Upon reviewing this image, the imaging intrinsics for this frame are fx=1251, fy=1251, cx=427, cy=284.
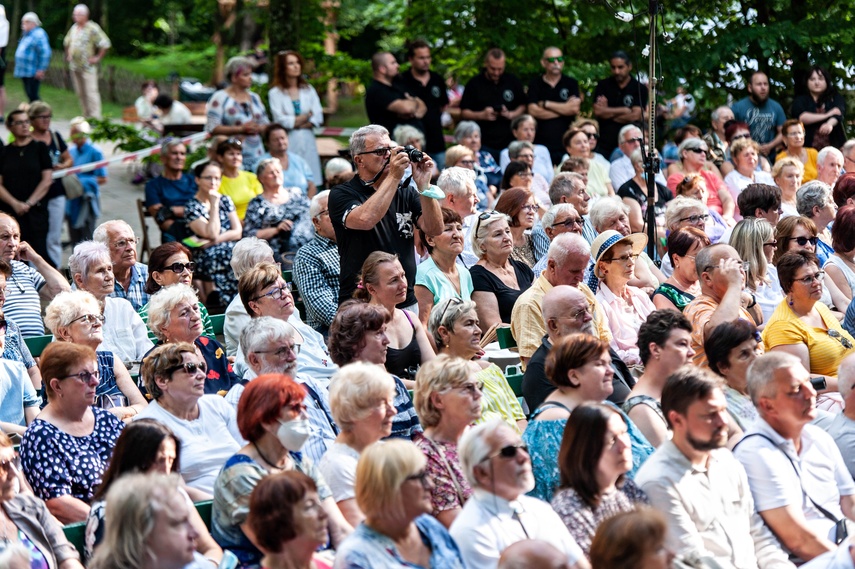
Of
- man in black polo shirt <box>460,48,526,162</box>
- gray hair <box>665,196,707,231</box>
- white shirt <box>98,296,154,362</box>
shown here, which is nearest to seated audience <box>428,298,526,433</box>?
white shirt <box>98,296,154,362</box>

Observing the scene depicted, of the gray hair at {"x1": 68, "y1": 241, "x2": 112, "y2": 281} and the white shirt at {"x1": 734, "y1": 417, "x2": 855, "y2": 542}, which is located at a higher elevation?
the gray hair at {"x1": 68, "y1": 241, "x2": 112, "y2": 281}

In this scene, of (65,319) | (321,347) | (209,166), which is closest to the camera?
(65,319)

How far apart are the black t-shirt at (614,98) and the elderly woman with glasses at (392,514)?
341 inches

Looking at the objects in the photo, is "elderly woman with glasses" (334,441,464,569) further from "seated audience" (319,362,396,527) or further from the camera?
the camera

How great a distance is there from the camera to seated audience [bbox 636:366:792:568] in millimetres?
4648

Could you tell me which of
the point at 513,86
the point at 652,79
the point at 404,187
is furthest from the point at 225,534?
the point at 513,86

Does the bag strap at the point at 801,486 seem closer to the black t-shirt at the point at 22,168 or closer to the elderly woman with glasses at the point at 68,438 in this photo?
the elderly woman with glasses at the point at 68,438

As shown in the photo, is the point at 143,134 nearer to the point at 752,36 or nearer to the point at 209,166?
the point at 209,166

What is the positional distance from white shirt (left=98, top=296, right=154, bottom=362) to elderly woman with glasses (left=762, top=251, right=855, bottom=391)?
3.41m

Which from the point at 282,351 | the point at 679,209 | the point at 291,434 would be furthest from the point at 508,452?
the point at 679,209

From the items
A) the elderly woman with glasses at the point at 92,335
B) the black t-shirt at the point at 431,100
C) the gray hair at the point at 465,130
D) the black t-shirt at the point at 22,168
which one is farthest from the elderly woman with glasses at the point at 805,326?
the black t-shirt at the point at 22,168

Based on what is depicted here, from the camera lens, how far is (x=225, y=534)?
4453 mm

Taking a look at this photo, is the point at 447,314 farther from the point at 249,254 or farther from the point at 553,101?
the point at 553,101

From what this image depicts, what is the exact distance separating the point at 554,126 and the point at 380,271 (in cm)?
634
